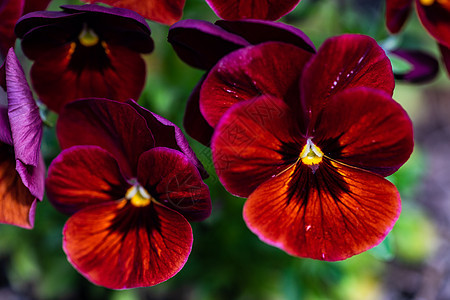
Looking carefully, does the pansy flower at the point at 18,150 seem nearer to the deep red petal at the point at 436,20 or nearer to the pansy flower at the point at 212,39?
the pansy flower at the point at 212,39

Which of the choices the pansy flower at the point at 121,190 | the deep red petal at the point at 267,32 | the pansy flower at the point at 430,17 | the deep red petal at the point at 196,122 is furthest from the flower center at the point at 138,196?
the pansy flower at the point at 430,17

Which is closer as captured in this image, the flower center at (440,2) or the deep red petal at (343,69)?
the deep red petal at (343,69)

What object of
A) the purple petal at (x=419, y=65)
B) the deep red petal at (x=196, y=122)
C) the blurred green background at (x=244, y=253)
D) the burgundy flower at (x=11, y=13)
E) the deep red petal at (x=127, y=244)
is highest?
the burgundy flower at (x=11, y=13)

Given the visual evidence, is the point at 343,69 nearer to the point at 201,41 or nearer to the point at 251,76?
the point at 251,76

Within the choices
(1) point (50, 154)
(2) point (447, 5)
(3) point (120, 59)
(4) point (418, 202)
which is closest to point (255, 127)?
(3) point (120, 59)

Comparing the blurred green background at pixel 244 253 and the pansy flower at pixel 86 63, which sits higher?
the pansy flower at pixel 86 63

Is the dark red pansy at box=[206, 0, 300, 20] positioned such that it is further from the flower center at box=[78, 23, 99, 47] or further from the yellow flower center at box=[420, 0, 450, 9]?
the yellow flower center at box=[420, 0, 450, 9]

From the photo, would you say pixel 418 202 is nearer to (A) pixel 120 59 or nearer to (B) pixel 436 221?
(B) pixel 436 221

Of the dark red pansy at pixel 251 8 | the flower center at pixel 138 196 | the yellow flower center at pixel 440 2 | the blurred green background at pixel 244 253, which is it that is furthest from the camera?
the blurred green background at pixel 244 253
